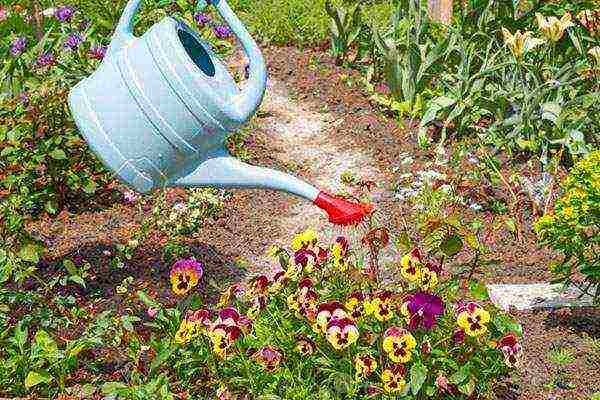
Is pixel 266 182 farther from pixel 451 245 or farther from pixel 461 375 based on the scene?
pixel 461 375

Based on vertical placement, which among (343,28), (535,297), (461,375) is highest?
(461,375)

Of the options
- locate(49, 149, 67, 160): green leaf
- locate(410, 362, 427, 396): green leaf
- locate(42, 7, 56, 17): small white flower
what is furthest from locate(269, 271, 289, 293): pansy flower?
locate(42, 7, 56, 17): small white flower

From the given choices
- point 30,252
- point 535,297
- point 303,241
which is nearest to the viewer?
point 303,241

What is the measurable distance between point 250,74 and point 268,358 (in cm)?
78

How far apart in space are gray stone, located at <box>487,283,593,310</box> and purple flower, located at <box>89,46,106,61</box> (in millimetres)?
2299

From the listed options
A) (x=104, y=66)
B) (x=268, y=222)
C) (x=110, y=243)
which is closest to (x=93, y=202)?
(x=110, y=243)

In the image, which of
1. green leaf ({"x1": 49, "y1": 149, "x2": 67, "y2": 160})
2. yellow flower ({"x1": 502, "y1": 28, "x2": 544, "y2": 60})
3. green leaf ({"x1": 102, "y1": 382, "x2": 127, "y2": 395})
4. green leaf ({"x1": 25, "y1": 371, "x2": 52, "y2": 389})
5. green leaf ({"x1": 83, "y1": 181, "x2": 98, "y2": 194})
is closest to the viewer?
green leaf ({"x1": 102, "y1": 382, "x2": 127, "y2": 395})

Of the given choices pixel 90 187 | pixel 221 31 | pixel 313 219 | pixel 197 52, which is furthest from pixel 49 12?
pixel 197 52

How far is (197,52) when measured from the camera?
10.3 ft

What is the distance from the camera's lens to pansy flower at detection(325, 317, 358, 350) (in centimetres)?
271

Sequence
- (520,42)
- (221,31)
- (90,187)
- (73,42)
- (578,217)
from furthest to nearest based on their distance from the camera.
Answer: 1. (221,31)
2. (73,42)
3. (520,42)
4. (90,187)
5. (578,217)

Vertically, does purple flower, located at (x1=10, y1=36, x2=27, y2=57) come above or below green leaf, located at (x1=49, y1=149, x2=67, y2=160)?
below

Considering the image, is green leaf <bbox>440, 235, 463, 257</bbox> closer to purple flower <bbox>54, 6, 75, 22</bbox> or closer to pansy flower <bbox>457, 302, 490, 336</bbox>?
pansy flower <bbox>457, 302, 490, 336</bbox>

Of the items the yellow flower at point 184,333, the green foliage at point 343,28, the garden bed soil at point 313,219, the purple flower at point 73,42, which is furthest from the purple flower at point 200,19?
the yellow flower at point 184,333
